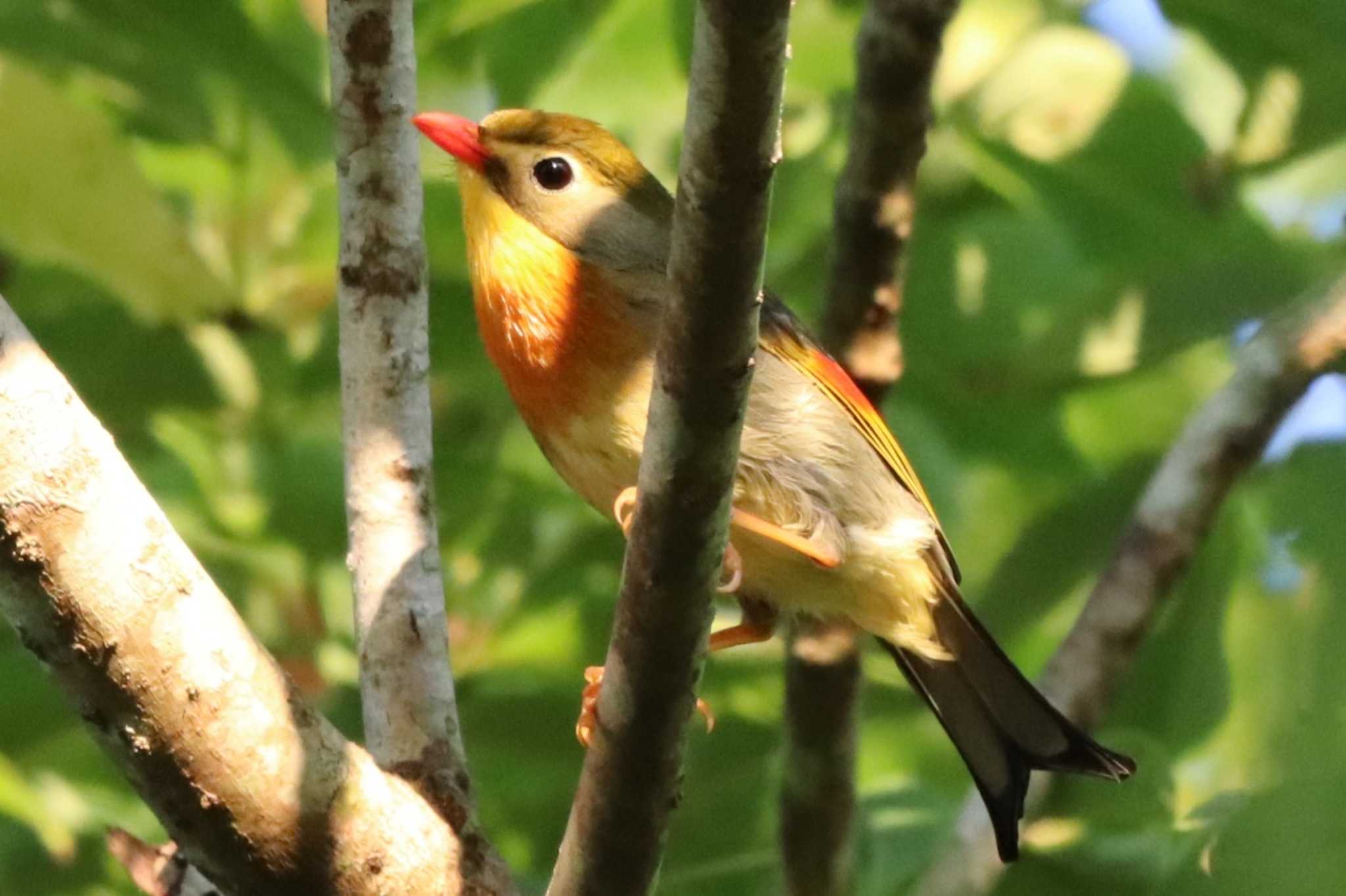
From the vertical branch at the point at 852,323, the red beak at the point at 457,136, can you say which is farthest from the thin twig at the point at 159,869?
the red beak at the point at 457,136

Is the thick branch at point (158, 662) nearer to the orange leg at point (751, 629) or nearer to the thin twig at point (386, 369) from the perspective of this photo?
the thin twig at point (386, 369)

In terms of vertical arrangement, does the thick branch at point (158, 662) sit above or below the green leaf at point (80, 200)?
below

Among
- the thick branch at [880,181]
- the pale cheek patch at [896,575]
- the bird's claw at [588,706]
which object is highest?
the thick branch at [880,181]

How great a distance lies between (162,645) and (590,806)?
1.90ft

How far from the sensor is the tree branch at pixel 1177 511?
328cm

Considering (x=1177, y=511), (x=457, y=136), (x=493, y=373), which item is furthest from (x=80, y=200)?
(x=1177, y=511)

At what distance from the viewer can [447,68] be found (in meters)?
3.75

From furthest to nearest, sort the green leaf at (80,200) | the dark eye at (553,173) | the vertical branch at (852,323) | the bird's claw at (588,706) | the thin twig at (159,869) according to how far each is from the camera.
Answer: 1. the dark eye at (553,173)
2. the green leaf at (80,200)
3. the vertical branch at (852,323)
4. the bird's claw at (588,706)
5. the thin twig at (159,869)

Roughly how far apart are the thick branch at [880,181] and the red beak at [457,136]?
755 mm

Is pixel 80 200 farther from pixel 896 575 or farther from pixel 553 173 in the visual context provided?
pixel 896 575

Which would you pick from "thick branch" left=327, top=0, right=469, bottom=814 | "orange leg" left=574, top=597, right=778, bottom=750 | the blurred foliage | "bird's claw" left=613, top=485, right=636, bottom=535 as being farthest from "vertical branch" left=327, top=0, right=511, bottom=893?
"orange leg" left=574, top=597, right=778, bottom=750

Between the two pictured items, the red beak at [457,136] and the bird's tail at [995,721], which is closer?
the bird's tail at [995,721]

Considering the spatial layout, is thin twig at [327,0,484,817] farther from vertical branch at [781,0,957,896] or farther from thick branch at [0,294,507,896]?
vertical branch at [781,0,957,896]

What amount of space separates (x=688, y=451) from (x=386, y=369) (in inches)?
36.5
